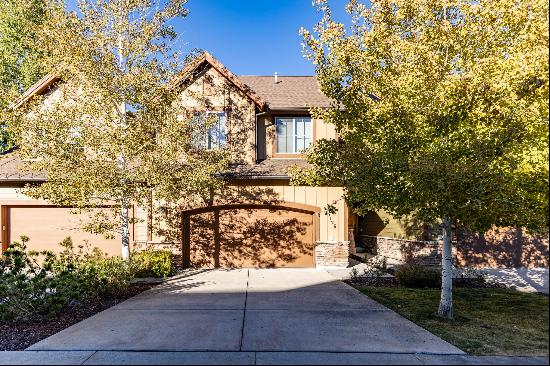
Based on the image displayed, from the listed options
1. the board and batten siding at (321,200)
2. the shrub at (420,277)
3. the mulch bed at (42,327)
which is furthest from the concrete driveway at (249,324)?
the board and batten siding at (321,200)

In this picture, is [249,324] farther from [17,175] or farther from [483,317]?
[17,175]

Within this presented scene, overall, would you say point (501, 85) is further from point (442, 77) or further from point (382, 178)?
point (382, 178)

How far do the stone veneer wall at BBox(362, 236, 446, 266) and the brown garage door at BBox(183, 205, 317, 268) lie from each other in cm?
364

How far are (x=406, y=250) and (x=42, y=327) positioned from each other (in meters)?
12.4

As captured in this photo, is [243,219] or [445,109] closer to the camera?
[445,109]

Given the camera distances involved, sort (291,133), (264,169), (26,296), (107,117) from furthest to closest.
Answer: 1. (291,133)
2. (264,169)
3. (107,117)
4. (26,296)

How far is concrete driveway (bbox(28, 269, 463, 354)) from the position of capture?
5.66 metres

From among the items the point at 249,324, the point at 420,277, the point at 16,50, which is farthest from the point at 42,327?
the point at 16,50

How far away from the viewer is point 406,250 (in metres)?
13.8

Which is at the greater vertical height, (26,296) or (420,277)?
(26,296)

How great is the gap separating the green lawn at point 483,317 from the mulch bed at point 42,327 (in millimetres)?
7162

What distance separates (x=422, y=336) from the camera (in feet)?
20.2

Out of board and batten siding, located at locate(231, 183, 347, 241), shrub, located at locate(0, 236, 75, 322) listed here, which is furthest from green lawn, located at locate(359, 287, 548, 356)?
shrub, located at locate(0, 236, 75, 322)

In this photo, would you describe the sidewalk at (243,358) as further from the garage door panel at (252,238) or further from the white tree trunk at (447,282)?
the garage door panel at (252,238)
